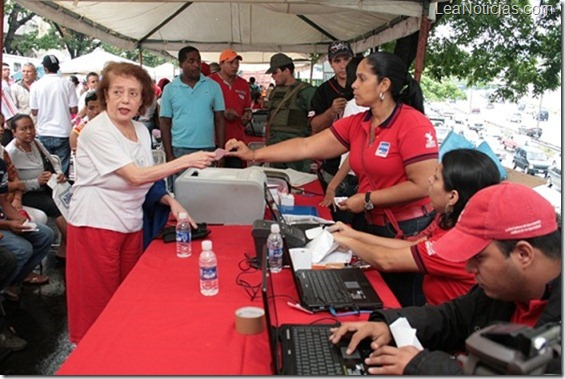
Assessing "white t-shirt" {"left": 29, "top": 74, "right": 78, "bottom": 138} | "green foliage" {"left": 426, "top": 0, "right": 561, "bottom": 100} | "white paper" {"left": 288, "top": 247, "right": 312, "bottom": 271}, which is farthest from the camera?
"white t-shirt" {"left": 29, "top": 74, "right": 78, "bottom": 138}

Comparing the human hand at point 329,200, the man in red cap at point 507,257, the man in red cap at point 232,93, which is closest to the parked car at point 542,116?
the human hand at point 329,200

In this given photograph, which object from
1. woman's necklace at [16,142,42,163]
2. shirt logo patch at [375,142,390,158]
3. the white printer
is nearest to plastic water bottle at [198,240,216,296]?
the white printer

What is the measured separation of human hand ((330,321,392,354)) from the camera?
58.9 inches

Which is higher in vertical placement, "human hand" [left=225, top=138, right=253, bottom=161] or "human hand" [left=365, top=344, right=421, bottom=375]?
"human hand" [left=225, top=138, right=253, bottom=161]

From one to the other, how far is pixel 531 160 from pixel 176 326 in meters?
4.08

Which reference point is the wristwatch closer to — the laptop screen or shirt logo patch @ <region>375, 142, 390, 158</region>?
shirt logo patch @ <region>375, 142, 390, 158</region>

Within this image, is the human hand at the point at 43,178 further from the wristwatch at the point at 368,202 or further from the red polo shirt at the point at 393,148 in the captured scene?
the wristwatch at the point at 368,202

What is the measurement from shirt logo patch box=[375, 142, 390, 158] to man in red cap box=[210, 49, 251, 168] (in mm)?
2908

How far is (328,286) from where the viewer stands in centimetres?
193

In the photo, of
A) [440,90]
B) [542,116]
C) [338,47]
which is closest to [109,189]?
[338,47]

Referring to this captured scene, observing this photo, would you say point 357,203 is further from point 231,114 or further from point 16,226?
point 231,114

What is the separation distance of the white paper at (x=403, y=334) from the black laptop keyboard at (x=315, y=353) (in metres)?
0.19

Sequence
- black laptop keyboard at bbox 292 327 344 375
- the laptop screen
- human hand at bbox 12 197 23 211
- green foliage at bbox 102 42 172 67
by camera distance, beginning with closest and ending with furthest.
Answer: black laptop keyboard at bbox 292 327 344 375 < the laptop screen < human hand at bbox 12 197 23 211 < green foliage at bbox 102 42 172 67

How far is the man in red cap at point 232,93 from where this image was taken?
18.1ft
